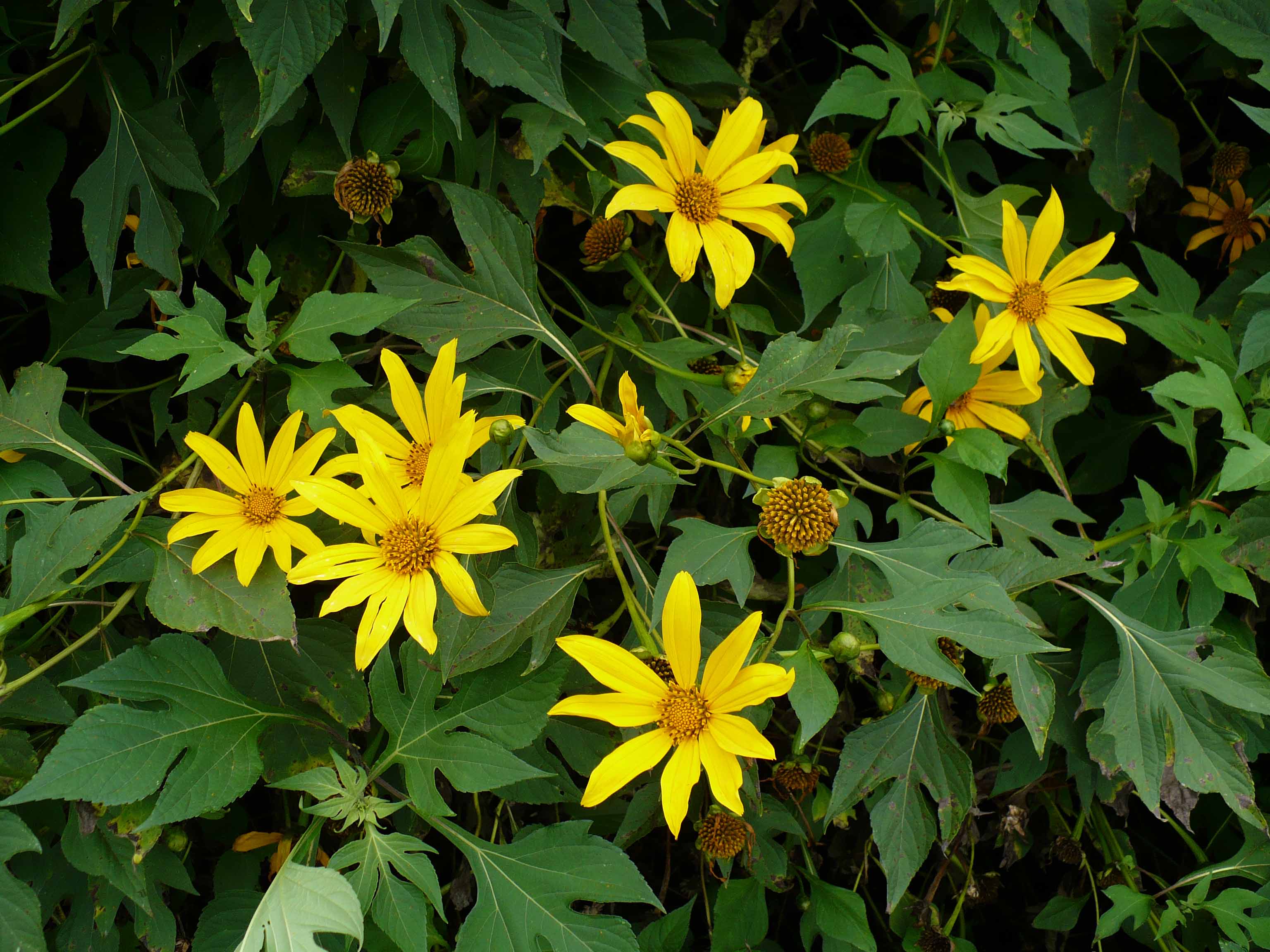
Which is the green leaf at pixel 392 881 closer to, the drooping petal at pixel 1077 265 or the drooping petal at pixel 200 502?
the drooping petal at pixel 200 502

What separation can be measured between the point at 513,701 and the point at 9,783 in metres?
0.71

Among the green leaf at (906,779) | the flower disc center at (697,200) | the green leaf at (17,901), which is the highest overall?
the flower disc center at (697,200)

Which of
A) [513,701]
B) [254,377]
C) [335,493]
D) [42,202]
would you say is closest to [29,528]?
[254,377]

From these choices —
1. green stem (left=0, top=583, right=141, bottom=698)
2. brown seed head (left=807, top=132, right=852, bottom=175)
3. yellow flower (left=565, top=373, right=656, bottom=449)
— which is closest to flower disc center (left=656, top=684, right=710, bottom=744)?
yellow flower (left=565, top=373, right=656, bottom=449)

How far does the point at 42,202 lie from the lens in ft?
4.75

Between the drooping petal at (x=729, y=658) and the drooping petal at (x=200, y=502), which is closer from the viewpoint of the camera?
the drooping petal at (x=729, y=658)

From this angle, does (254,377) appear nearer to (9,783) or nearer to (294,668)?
(294,668)

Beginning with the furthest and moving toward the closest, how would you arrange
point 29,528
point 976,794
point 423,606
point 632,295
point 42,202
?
point 976,794
point 632,295
point 42,202
point 29,528
point 423,606

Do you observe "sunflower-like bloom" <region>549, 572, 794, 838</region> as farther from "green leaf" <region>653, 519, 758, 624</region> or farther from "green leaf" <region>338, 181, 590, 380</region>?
"green leaf" <region>338, 181, 590, 380</region>

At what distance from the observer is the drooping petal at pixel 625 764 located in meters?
1.08

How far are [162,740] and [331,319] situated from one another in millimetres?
594

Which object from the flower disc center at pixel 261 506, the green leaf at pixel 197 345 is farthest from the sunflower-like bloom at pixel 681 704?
the green leaf at pixel 197 345

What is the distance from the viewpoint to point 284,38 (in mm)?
1152

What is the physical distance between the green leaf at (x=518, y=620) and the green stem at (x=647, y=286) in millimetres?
457
